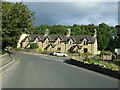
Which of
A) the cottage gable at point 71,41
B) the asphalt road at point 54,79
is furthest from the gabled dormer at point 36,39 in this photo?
the asphalt road at point 54,79

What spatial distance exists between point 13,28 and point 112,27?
8699 cm

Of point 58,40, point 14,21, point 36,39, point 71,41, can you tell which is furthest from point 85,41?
point 14,21

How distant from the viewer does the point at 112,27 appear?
115125 millimetres

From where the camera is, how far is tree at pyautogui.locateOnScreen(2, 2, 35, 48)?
34750 mm

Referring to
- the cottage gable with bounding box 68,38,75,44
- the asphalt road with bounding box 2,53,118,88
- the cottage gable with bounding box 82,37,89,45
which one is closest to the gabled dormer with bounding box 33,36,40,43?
the cottage gable with bounding box 68,38,75,44

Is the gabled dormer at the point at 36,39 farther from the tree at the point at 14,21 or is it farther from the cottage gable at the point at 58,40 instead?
the tree at the point at 14,21

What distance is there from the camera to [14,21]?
1415 inches

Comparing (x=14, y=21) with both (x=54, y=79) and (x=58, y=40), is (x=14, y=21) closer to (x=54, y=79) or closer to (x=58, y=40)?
(x=54, y=79)

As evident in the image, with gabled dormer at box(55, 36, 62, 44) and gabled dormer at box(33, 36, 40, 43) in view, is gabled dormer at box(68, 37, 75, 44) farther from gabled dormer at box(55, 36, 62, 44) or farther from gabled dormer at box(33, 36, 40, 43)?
gabled dormer at box(33, 36, 40, 43)

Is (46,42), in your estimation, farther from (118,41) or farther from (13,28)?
(13,28)

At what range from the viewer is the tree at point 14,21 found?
34.8m

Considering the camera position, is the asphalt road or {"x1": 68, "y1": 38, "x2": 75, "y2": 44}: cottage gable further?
{"x1": 68, "y1": 38, "x2": 75, "y2": 44}: cottage gable

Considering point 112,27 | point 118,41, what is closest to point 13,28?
point 118,41

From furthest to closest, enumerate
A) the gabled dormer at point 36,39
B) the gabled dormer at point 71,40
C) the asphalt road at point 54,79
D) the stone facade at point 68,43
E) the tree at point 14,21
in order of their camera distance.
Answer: the gabled dormer at point 36,39 < the gabled dormer at point 71,40 < the stone facade at point 68,43 < the tree at point 14,21 < the asphalt road at point 54,79
